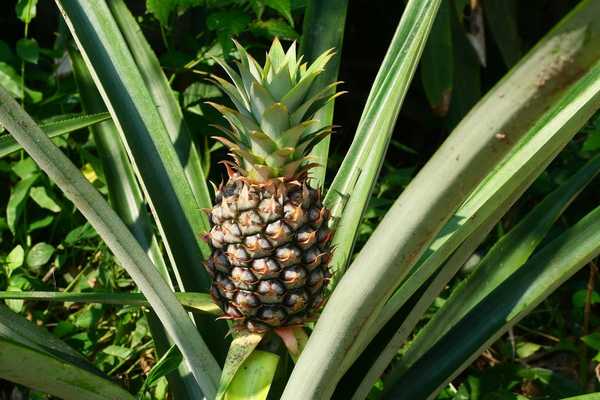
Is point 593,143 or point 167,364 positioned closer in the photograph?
point 167,364

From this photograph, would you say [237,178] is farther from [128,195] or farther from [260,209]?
[128,195]

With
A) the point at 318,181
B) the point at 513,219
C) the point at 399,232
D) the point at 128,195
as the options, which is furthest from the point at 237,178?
the point at 513,219

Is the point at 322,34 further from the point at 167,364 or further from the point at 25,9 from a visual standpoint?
the point at 25,9

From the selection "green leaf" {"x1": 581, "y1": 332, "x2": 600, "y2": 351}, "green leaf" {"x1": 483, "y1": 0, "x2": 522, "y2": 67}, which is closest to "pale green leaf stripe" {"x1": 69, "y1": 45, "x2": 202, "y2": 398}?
"green leaf" {"x1": 581, "y1": 332, "x2": 600, "y2": 351}

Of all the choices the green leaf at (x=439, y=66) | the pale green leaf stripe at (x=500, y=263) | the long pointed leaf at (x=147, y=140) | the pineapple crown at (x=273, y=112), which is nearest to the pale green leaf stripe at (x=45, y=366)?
the long pointed leaf at (x=147, y=140)

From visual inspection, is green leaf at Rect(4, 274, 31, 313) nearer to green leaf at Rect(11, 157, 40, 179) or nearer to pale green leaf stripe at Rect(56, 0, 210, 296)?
green leaf at Rect(11, 157, 40, 179)

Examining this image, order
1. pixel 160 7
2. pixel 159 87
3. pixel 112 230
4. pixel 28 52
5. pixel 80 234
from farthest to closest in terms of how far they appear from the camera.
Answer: pixel 28 52, pixel 80 234, pixel 160 7, pixel 159 87, pixel 112 230

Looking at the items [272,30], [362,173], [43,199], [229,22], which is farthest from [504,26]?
[43,199]
